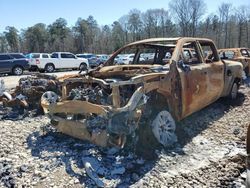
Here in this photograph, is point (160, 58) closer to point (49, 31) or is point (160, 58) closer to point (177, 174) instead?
point (177, 174)

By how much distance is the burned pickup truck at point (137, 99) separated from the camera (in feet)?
16.0

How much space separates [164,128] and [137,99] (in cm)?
91

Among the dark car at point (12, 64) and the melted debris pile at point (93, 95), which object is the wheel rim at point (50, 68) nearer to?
the dark car at point (12, 64)

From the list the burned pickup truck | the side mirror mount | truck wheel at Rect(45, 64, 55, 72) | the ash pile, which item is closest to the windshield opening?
the burned pickup truck

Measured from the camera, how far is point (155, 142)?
18.2 ft

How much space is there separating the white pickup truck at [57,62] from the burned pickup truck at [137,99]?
19909mm

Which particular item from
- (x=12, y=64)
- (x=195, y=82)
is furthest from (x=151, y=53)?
(x=12, y=64)

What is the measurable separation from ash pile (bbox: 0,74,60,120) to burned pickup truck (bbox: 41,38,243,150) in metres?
1.42

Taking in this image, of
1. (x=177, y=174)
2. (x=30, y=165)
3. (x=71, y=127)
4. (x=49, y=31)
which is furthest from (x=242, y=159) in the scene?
(x=49, y=31)

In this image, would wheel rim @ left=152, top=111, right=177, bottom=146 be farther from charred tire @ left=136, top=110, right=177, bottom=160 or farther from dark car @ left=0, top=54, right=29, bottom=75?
dark car @ left=0, top=54, right=29, bottom=75

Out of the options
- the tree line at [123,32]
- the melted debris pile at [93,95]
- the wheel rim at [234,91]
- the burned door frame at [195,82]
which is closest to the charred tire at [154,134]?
the burned door frame at [195,82]

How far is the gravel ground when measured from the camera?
14.6 ft

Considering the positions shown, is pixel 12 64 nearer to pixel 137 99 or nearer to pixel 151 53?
pixel 151 53

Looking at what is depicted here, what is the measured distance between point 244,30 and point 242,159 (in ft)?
245
